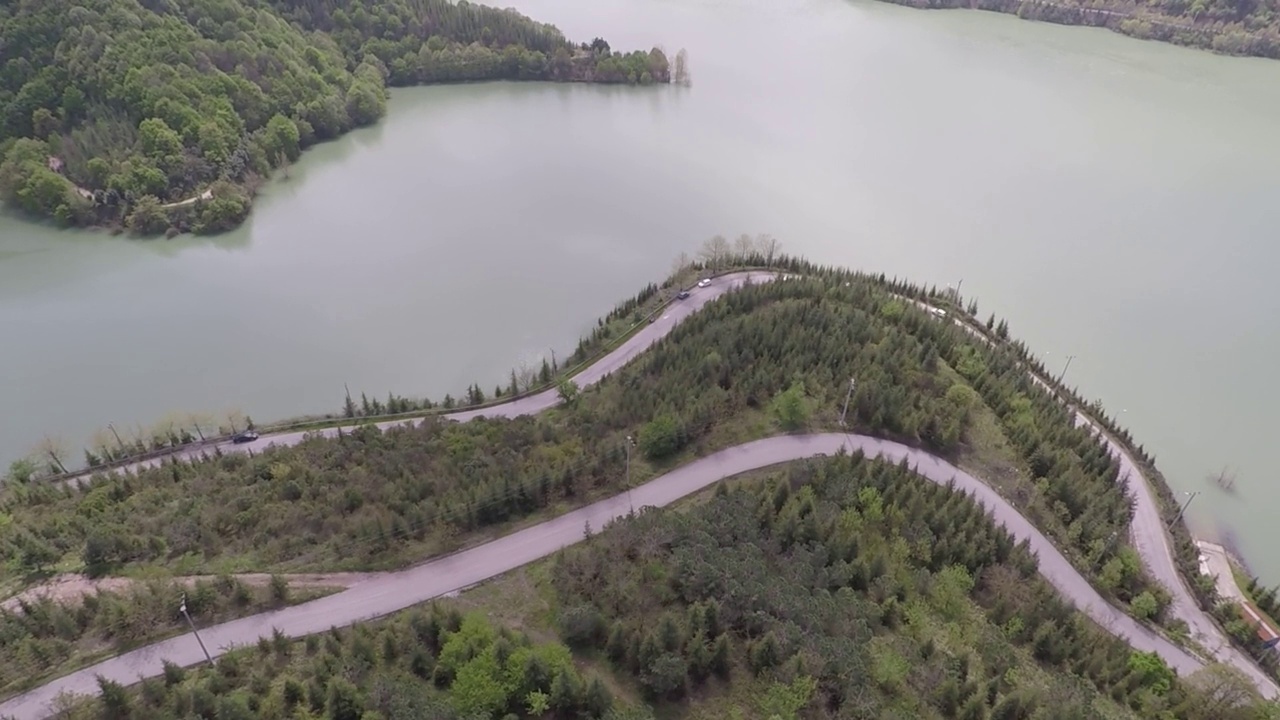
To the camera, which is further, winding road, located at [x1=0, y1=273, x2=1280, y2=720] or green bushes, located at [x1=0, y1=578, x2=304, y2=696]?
winding road, located at [x1=0, y1=273, x2=1280, y2=720]

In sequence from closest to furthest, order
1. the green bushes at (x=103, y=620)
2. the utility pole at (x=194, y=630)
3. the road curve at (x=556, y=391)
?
the utility pole at (x=194, y=630) → the green bushes at (x=103, y=620) → the road curve at (x=556, y=391)

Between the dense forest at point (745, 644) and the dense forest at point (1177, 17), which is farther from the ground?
the dense forest at point (1177, 17)

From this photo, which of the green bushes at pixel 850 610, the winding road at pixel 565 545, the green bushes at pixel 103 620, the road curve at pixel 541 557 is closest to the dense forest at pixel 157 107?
the winding road at pixel 565 545

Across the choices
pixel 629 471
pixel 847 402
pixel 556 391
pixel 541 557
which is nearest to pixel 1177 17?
pixel 847 402

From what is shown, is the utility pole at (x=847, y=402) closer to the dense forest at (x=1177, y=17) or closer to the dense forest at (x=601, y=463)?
the dense forest at (x=601, y=463)

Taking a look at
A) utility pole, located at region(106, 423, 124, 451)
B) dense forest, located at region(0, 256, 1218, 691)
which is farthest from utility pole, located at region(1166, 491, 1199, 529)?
utility pole, located at region(106, 423, 124, 451)

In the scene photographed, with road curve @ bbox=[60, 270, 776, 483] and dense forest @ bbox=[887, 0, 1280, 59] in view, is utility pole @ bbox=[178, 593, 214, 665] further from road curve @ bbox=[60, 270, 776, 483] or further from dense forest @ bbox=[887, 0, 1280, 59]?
dense forest @ bbox=[887, 0, 1280, 59]
